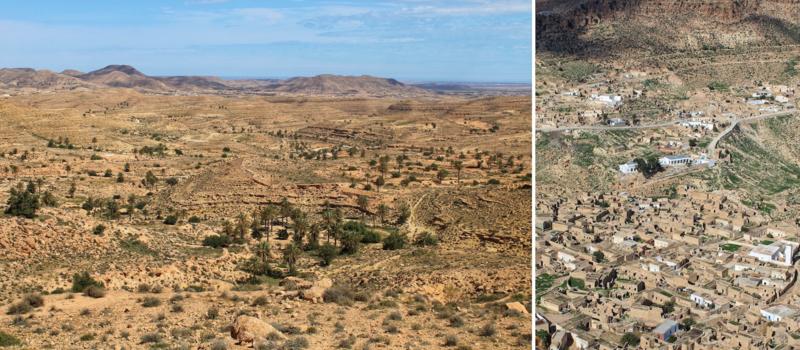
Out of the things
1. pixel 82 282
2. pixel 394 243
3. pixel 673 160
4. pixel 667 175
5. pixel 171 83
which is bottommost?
pixel 667 175

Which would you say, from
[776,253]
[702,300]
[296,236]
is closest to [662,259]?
[702,300]

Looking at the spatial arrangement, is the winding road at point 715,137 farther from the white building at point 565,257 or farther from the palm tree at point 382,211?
the palm tree at point 382,211

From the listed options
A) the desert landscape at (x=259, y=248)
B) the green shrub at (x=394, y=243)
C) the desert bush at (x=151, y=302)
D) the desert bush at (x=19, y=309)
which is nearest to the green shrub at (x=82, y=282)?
the desert landscape at (x=259, y=248)

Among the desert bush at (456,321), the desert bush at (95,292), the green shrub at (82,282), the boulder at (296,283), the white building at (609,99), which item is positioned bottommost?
the boulder at (296,283)

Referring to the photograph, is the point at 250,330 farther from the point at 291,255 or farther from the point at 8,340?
the point at 291,255

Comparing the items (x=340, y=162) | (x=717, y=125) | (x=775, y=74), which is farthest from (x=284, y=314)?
(x=775, y=74)

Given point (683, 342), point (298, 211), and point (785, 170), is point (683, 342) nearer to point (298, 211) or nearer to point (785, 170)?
point (298, 211)
